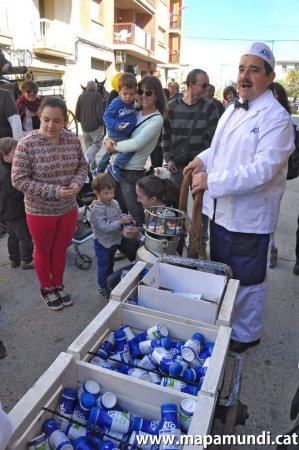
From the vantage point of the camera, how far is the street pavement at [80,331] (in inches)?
86.4

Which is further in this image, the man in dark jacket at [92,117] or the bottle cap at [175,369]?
the man in dark jacket at [92,117]

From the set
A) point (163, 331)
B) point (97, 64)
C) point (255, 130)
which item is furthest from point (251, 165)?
point (97, 64)

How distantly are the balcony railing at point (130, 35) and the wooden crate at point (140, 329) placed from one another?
77.6 ft

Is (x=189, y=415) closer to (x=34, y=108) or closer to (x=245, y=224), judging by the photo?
(x=245, y=224)

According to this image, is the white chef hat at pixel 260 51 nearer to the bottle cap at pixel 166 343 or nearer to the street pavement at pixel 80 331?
the bottle cap at pixel 166 343

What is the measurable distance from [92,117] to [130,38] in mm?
17943

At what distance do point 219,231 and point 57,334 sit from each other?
145 centimetres

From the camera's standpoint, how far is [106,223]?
113 inches

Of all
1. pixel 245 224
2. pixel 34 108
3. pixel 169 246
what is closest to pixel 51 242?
pixel 169 246

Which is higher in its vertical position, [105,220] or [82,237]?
[105,220]

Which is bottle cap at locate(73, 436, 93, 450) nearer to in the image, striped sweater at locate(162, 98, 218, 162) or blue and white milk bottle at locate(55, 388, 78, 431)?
blue and white milk bottle at locate(55, 388, 78, 431)

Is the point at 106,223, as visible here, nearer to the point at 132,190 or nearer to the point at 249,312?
the point at 132,190

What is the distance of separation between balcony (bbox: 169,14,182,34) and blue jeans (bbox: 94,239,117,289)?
3788cm

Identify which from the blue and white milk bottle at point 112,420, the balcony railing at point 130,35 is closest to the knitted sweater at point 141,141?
the blue and white milk bottle at point 112,420
